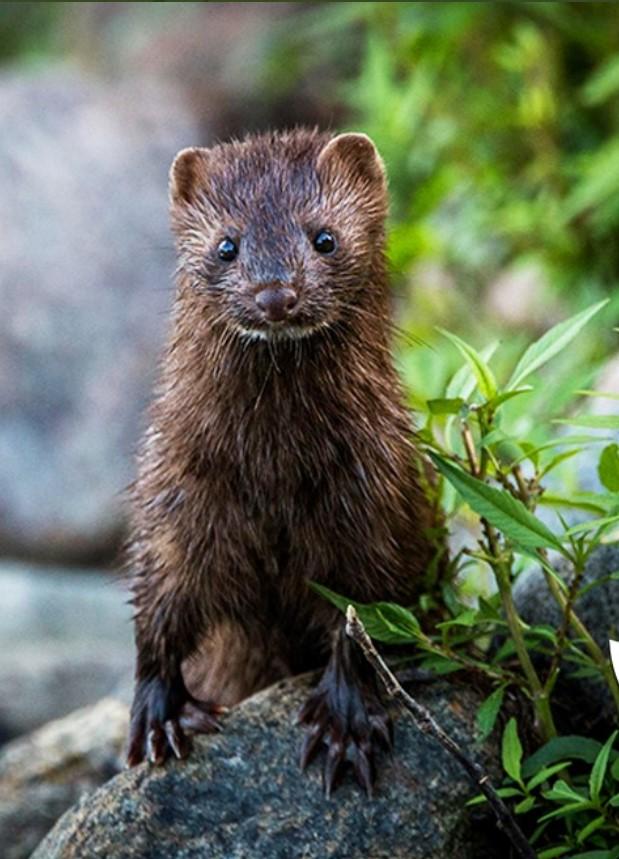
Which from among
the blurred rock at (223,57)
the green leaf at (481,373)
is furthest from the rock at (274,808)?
the blurred rock at (223,57)

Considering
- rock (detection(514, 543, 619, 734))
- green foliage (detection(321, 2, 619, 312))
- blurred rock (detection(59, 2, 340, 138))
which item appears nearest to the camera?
rock (detection(514, 543, 619, 734))

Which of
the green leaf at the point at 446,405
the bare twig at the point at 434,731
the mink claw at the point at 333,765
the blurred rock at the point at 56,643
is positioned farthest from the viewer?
the blurred rock at the point at 56,643

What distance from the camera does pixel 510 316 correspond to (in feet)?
27.1

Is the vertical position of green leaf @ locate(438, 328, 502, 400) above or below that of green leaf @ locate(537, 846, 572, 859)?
above

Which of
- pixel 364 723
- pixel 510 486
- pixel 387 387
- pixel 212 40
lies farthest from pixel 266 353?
pixel 212 40

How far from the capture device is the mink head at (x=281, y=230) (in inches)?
142

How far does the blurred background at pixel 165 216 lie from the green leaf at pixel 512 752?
5.31ft

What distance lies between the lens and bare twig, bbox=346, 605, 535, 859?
3.31m

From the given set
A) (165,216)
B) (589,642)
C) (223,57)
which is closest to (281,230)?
(589,642)

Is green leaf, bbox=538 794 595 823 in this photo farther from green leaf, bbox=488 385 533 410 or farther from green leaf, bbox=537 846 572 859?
green leaf, bbox=488 385 533 410

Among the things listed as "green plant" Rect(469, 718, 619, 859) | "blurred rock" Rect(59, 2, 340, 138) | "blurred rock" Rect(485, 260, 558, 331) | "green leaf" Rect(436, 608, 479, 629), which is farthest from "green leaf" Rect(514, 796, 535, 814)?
"blurred rock" Rect(59, 2, 340, 138)

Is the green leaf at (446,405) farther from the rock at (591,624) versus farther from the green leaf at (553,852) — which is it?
the green leaf at (553,852)

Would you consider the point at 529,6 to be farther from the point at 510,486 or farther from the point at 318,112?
the point at 510,486

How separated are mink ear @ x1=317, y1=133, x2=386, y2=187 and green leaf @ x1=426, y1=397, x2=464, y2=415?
22.8 inches
